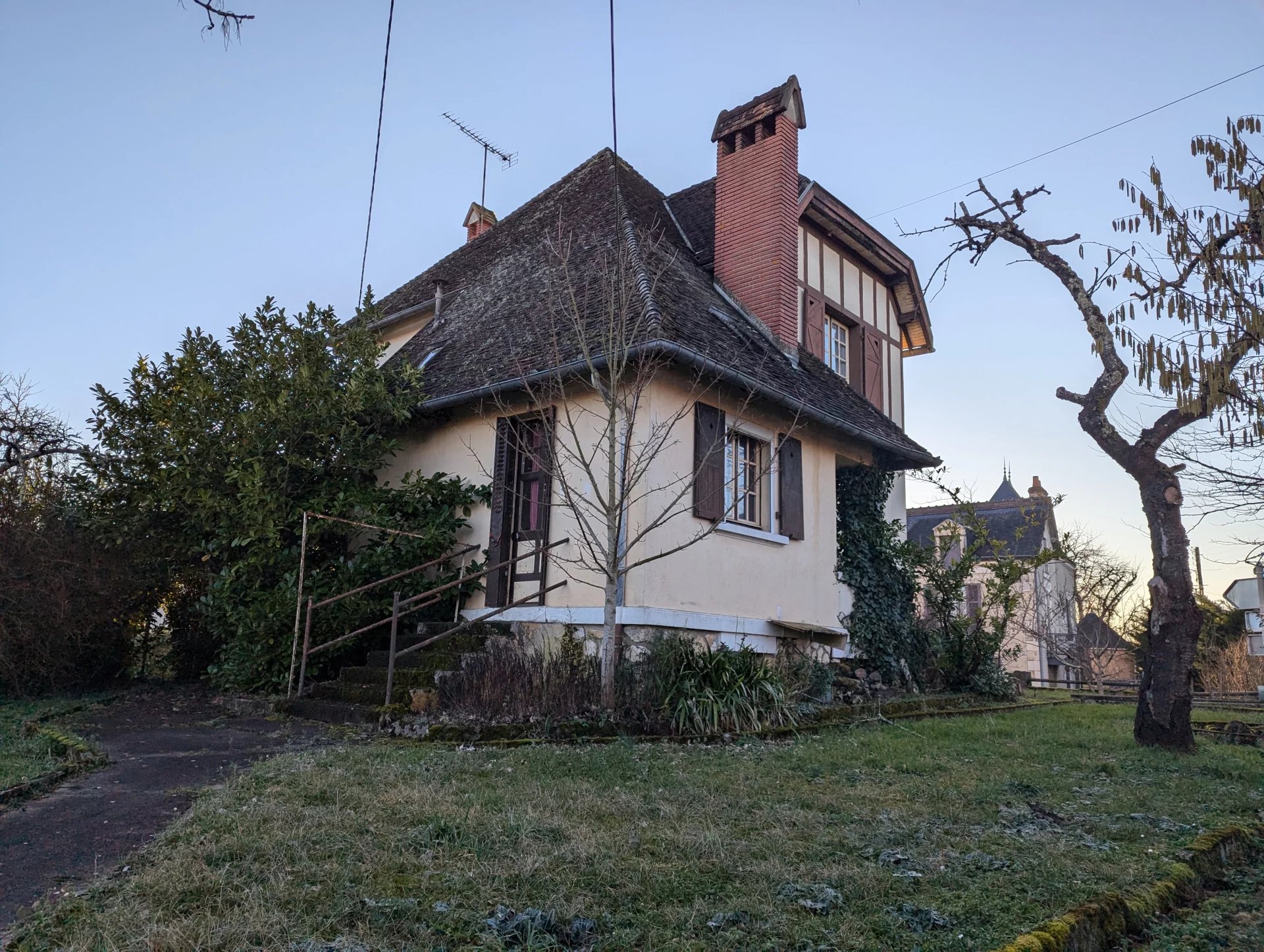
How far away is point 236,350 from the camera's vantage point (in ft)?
34.5

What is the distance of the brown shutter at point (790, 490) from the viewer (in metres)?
10.7

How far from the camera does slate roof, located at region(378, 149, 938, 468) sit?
967 cm

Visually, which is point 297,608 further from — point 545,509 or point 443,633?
point 545,509

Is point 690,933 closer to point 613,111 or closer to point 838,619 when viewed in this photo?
point 613,111

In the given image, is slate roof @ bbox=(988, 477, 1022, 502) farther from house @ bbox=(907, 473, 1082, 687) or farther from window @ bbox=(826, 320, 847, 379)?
window @ bbox=(826, 320, 847, 379)

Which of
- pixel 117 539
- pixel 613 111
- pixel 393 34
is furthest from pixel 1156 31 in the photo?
pixel 117 539

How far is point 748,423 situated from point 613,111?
4.00 metres

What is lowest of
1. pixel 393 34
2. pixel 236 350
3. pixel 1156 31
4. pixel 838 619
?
pixel 838 619

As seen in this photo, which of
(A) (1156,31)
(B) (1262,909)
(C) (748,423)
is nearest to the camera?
(B) (1262,909)

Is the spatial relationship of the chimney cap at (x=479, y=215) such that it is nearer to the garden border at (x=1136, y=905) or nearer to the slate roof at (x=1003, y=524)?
the slate roof at (x=1003, y=524)

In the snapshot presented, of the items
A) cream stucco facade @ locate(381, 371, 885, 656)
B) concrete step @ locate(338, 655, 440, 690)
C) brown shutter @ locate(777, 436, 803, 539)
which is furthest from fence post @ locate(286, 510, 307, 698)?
brown shutter @ locate(777, 436, 803, 539)

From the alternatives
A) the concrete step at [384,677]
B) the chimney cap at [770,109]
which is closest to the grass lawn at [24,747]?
the concrete step at [384,677]

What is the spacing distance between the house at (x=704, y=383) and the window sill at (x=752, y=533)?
0.03 metres

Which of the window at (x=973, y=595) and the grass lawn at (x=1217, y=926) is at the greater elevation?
the window at (x=973, y=595)
